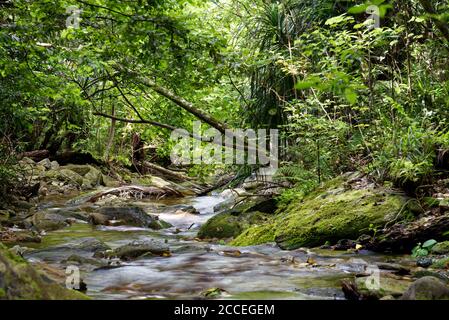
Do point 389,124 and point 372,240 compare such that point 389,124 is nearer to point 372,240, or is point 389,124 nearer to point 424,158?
point 424,158

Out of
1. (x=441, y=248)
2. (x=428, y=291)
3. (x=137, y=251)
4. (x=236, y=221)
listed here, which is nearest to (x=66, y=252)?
(x=137, y=251)

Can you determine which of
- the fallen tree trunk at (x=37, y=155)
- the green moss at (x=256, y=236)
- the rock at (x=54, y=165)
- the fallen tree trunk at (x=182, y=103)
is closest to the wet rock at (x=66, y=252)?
the green moss at (x=256, y=236)

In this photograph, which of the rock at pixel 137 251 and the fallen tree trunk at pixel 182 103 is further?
the fallen tree trunk at pixel 182 103

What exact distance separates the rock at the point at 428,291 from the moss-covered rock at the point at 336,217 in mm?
2339

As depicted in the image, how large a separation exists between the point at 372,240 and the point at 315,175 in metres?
2.67

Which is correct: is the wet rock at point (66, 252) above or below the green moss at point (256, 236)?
below

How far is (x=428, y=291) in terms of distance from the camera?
98.2 inches

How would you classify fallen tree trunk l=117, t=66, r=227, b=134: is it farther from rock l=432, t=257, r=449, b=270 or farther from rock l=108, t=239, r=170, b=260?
rock l=432, t=257, r=449, b=270

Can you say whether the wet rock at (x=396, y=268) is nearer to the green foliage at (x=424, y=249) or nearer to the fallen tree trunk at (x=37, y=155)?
the green foliage at (x=424, y=249)

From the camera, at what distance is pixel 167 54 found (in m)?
5.30

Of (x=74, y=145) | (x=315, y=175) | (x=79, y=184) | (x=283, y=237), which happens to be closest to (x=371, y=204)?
(x=283, y=237)

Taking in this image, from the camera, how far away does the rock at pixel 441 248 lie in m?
4.12
